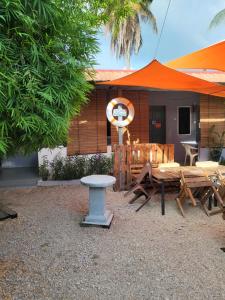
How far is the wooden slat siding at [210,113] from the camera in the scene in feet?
32.3

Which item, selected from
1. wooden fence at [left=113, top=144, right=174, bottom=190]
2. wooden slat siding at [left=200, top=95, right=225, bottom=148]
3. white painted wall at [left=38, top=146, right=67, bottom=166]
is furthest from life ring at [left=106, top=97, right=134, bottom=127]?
wooden slat siding at [left=200, top=95, right=225, bottom=148]

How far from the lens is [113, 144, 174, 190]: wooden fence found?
23.1 feet

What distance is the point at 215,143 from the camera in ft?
32.2

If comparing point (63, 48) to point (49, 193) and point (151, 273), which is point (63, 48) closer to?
point (151, 273)

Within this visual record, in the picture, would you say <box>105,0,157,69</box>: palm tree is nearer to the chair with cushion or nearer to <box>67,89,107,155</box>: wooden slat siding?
<box>67,89,107,155</box>: wooden slat siding

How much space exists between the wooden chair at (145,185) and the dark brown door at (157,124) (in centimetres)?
569

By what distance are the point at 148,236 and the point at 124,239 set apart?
0.39m

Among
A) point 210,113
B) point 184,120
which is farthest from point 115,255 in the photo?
point 184,120

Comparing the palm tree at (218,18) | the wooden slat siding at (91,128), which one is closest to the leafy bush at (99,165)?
the wooden slat siding at (91,128)

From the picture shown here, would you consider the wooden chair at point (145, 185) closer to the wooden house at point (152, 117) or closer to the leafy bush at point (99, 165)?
the leafy bush at point (99, 165)

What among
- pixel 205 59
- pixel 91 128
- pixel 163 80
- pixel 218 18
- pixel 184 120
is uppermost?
pixel 218 18

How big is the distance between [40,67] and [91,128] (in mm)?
6573

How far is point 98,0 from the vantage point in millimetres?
3871

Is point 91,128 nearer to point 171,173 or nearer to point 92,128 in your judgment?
point 92,128
